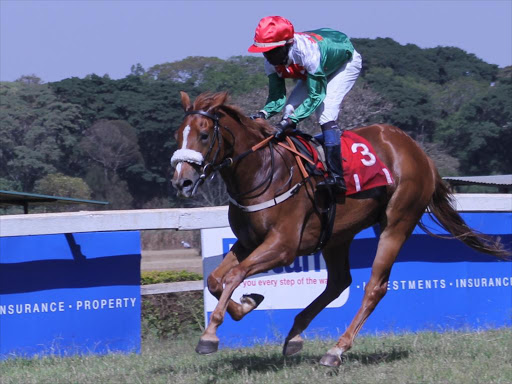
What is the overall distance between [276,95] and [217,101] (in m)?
0.75

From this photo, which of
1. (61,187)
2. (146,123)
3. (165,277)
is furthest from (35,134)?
(165,277)

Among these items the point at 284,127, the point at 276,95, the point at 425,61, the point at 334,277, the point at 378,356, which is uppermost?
the point at 425,61

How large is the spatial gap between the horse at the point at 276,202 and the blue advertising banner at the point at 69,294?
175 centimetres

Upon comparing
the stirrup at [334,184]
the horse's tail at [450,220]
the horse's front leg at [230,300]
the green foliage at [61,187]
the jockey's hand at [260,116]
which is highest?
the jockey's hand at [260,116]

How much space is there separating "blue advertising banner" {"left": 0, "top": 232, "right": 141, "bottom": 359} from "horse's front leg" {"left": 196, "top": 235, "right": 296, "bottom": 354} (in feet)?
6.77

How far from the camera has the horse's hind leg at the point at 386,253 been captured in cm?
613

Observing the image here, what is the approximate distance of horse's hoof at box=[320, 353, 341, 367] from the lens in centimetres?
554

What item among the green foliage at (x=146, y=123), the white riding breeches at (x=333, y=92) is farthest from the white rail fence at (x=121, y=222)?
the green foliage at (x=146, y=123)

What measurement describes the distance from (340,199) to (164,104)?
1242 inches

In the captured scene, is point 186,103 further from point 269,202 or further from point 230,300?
point 230,300

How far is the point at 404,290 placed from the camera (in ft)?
26.7

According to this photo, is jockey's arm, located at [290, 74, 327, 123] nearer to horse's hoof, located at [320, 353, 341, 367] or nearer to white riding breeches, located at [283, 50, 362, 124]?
white riding breeches, located at [283, 50, 362, 124]

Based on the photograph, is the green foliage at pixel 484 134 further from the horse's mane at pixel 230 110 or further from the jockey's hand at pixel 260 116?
the horse's mane at pixel 230 110

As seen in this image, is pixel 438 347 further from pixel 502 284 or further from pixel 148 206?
pixel 148 206
